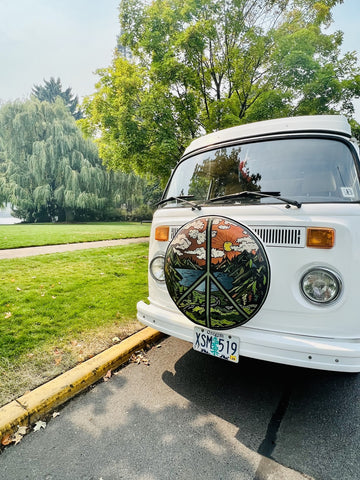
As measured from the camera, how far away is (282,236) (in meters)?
2.11

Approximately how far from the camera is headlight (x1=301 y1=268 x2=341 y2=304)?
6.50 feet

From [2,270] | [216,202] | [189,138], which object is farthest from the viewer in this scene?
[189,138]

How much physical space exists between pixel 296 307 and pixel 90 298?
3327mm

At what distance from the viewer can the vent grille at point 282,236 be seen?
2.05 meters

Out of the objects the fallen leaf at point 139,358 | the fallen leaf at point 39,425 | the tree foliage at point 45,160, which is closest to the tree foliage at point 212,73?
the fallen leaf at point 139,358

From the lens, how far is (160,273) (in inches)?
110

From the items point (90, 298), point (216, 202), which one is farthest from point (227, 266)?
point (90, 298)

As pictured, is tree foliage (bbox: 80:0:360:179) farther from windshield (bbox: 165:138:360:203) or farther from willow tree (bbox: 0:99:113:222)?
willow tree (bbox: 0:99:113:222)

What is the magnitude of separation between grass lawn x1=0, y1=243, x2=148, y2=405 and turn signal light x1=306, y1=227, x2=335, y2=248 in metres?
2.43

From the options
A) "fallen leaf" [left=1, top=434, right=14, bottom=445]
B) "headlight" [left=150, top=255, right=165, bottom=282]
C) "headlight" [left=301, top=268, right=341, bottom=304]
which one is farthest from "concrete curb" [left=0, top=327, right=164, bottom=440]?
"headlight" [left=301, top=268, right=341, bottom=304]

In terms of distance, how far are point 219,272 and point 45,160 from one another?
24338 millimetres

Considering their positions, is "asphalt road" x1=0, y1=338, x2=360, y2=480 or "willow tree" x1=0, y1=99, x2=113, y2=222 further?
"willow tree" x1=0, y1=99, x2=113, y2=222

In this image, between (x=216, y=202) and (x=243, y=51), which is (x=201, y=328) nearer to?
(x=216, y=202)

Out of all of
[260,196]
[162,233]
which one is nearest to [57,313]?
[162,233]
